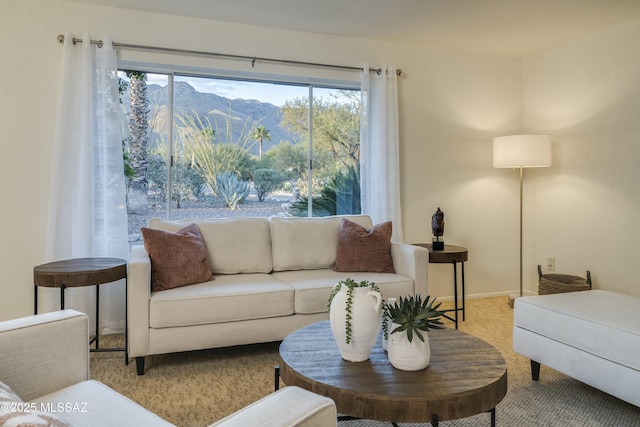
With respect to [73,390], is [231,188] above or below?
above

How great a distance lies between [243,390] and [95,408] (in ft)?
3.91

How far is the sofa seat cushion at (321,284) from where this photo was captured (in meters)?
2.75

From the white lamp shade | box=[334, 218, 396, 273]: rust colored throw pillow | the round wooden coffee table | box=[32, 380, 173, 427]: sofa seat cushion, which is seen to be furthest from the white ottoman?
box=[32, 380, 173, 427]: sofa seat cushion

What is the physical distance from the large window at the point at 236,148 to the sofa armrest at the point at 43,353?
83.5 inches

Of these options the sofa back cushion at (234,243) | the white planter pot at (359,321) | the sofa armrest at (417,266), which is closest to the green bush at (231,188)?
the sofa back cushion at (234,243)

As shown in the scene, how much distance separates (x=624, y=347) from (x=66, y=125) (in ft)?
11.7

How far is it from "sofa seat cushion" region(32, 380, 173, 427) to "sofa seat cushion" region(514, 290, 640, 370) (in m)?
1.88

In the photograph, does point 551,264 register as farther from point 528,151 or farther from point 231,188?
point 231,188

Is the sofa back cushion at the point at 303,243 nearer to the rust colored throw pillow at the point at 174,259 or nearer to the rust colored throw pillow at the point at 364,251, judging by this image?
the rust colored throw pillow at the point at 364,251

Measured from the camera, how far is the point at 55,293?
3.01 m

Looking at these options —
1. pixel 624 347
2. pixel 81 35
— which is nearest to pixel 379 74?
pixel 81 35

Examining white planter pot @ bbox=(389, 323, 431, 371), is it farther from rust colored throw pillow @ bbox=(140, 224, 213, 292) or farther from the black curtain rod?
the black curtain rod

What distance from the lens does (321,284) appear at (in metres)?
2.84

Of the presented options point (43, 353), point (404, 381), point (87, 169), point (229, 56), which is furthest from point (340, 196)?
point (43, 353)
